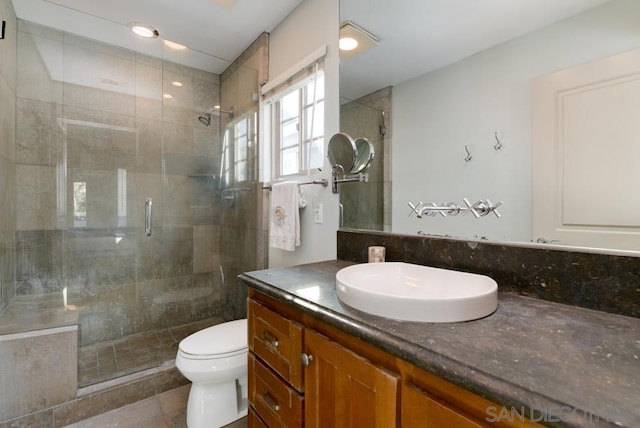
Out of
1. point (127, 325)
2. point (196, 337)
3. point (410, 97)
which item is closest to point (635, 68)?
point (410, 97)

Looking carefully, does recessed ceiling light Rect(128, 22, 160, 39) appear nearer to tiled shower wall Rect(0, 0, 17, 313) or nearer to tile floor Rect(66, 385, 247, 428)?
tiled shower wall Rect(0, 0, 17, 313)

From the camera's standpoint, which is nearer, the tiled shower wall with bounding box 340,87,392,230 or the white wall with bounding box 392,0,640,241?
the white wall with bounding box 392,0,640,241

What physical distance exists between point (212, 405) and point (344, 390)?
1.12 meters

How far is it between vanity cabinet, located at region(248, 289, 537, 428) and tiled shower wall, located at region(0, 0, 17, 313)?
175 cm

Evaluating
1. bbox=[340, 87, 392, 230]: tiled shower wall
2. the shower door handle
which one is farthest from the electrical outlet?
the shower door handle

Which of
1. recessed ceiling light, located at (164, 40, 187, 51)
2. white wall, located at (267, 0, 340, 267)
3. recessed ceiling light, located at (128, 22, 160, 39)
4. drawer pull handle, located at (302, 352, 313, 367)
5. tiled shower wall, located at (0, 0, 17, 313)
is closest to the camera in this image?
drawer pull handle, located at (302, 352, 313, 367)

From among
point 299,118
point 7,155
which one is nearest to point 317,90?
point 299,118

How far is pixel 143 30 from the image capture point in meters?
2.14

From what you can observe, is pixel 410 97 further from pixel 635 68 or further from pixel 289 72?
pixel 289 72

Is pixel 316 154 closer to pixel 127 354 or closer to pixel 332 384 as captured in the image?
pixel 332 384

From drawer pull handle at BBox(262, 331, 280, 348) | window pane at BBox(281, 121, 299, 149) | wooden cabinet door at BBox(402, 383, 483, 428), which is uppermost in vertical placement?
window pane at BBox(281, 121, 299, 149)

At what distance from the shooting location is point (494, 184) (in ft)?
3.28

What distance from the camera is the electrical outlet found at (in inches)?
66.0

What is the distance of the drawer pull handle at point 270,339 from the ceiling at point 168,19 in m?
1.97
